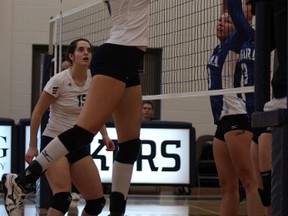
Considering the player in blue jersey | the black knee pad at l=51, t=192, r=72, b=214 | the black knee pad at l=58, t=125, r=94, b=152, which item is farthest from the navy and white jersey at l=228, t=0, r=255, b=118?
the black knee pad at l=58, t=125, r=94, b=152

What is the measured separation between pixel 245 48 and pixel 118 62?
1.65 metres

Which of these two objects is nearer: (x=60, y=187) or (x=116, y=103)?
(x=116, y=103)

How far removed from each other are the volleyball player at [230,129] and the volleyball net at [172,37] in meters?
0.19

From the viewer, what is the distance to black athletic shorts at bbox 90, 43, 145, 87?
432 centimetres

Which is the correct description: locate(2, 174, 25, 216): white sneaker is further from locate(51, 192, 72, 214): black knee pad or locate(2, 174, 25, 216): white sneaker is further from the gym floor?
the gym floor

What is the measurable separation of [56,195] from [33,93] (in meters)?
9.05

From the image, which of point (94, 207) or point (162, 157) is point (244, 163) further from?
point (162, 157)

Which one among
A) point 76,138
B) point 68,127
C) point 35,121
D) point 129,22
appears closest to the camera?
point 76,138

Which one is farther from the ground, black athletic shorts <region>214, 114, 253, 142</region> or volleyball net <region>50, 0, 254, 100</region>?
volleyball net <region>50, 0, 254, 100</region>

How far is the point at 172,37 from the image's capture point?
30.6 feet

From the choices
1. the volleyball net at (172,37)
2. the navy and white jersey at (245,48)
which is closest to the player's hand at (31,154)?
the volleyball net at (172,37)

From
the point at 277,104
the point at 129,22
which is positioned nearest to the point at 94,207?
the point at 129,22

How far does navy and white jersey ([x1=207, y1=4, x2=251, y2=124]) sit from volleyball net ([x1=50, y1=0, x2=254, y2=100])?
153 millimetres

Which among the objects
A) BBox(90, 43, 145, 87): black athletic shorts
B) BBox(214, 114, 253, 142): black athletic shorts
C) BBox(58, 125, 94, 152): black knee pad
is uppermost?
BBox(90, 43, 145, 87): black athletic shorts
